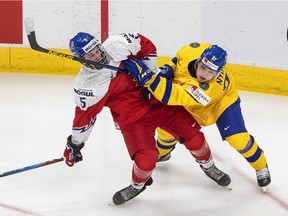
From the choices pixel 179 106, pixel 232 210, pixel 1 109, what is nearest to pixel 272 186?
pixel 232 210

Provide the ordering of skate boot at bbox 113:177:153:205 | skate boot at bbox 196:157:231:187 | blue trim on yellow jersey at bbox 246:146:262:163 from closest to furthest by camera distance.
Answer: skate boot at bbox 113:177:153:205
blue trim on yellow jersey at bbox 246:146:262:163
skate boot at bbox 196:157:231:187

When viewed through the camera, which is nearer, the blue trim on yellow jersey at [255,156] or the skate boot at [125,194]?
the skate boot at [125,194]

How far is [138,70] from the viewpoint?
3436mm

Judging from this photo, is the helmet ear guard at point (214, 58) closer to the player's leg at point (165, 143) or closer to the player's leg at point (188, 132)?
the player's leg at point (188, 132)

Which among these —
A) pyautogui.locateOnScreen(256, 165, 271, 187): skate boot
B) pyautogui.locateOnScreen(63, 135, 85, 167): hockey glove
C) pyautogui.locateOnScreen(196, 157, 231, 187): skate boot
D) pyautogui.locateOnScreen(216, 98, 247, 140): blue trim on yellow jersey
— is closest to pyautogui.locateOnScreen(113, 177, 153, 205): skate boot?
pyautogui.locateOnScreen(63, 135, 85, 167): hockey glove

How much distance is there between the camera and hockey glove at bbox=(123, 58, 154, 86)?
340 cm

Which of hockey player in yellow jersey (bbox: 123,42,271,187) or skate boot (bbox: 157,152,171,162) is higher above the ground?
hockey player in yellow jersey (bbox: 123,42,271,187)

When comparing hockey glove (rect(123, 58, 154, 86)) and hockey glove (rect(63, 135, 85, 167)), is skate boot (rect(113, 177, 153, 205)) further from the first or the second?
hockey glove (rect(123, 58, 154, 86))

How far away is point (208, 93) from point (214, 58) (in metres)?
0.18

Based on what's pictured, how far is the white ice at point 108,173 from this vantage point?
3.62 m

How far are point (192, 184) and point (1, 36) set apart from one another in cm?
270

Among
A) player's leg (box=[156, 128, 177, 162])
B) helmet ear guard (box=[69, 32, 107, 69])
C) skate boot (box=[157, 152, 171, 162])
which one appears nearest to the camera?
helmet ear guard (box=[69, 32, 107, 69])

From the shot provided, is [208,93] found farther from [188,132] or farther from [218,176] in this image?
[218,176]

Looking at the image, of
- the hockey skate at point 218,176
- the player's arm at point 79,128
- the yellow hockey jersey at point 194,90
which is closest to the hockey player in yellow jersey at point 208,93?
the yellow hockey jersey at point 194,90
